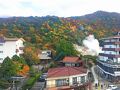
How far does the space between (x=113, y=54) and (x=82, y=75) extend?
1017 centimetres

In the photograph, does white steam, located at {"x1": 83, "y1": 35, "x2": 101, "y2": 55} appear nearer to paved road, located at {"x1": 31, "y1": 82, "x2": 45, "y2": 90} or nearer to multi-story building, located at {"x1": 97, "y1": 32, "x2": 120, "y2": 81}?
multi-story building, located at {"x1": 97, "y1": 32, "x2": 120, "y2": 81}

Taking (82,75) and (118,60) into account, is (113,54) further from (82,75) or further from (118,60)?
(82,75)

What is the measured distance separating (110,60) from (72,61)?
5454 millimetres

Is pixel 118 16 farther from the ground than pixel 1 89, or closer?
farther from the ground

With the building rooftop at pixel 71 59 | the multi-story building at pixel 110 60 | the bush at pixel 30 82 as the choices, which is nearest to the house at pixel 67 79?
the bush at pixel 30 82

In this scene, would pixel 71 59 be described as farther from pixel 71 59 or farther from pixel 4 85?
pixel 4 85

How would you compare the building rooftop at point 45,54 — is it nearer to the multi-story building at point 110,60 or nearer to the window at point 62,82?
the multi-story building at point 110,60

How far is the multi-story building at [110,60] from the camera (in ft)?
151

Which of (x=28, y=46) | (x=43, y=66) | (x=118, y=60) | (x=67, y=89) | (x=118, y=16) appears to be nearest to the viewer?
(x=67, y=89)

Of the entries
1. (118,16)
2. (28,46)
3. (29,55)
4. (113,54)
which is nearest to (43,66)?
(29,55)

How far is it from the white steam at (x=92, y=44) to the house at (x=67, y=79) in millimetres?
20958

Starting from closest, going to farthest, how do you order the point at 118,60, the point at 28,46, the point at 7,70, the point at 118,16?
the point at 7,70 → the point at 118,60 → the point at 28,46 → the point at 118,16

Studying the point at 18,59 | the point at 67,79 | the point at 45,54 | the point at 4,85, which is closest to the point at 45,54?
the point at 45,54

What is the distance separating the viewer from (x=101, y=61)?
52.6 metres
